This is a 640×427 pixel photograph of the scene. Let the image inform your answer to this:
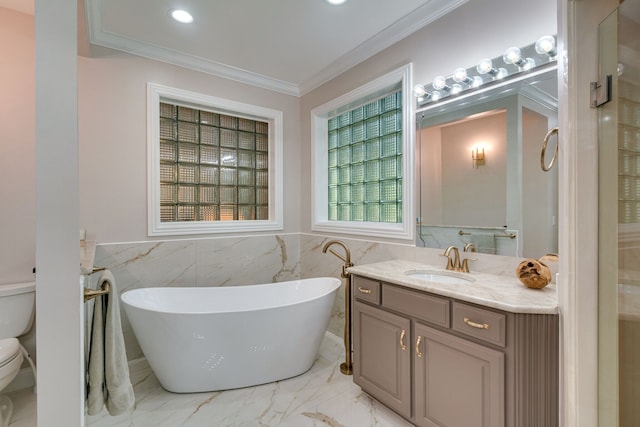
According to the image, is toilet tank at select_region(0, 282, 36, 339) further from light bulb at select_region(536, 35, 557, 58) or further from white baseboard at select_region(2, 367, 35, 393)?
light bulb at select_region(536, 35, 557, 58)

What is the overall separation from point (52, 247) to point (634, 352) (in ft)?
6.33

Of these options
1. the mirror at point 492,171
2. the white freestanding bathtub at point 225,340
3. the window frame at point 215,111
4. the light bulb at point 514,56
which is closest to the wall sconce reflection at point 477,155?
the mirror at point 492,171

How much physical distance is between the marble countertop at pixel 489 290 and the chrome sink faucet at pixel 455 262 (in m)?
0.05

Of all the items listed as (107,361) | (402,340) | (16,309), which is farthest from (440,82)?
(16,309)

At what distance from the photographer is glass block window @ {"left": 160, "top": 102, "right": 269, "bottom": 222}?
9.16ft

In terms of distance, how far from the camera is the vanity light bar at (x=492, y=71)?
1.53 metres

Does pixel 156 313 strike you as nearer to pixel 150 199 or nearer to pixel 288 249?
pixel 150 199

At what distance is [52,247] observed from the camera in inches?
37.0

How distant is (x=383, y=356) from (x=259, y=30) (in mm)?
2404

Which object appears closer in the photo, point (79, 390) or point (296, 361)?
point (79, 390)

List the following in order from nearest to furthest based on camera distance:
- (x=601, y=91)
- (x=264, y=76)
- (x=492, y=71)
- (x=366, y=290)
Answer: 1. (x=601, y=91)
2. (x=492, y=71)
3. (x=366, y=290)
4. (x=264, y=76)

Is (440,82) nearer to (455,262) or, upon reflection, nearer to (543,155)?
(543,155)

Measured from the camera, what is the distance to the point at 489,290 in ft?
4.72

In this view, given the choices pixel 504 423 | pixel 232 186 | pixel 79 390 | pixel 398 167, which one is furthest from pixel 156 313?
pixel 398 167
